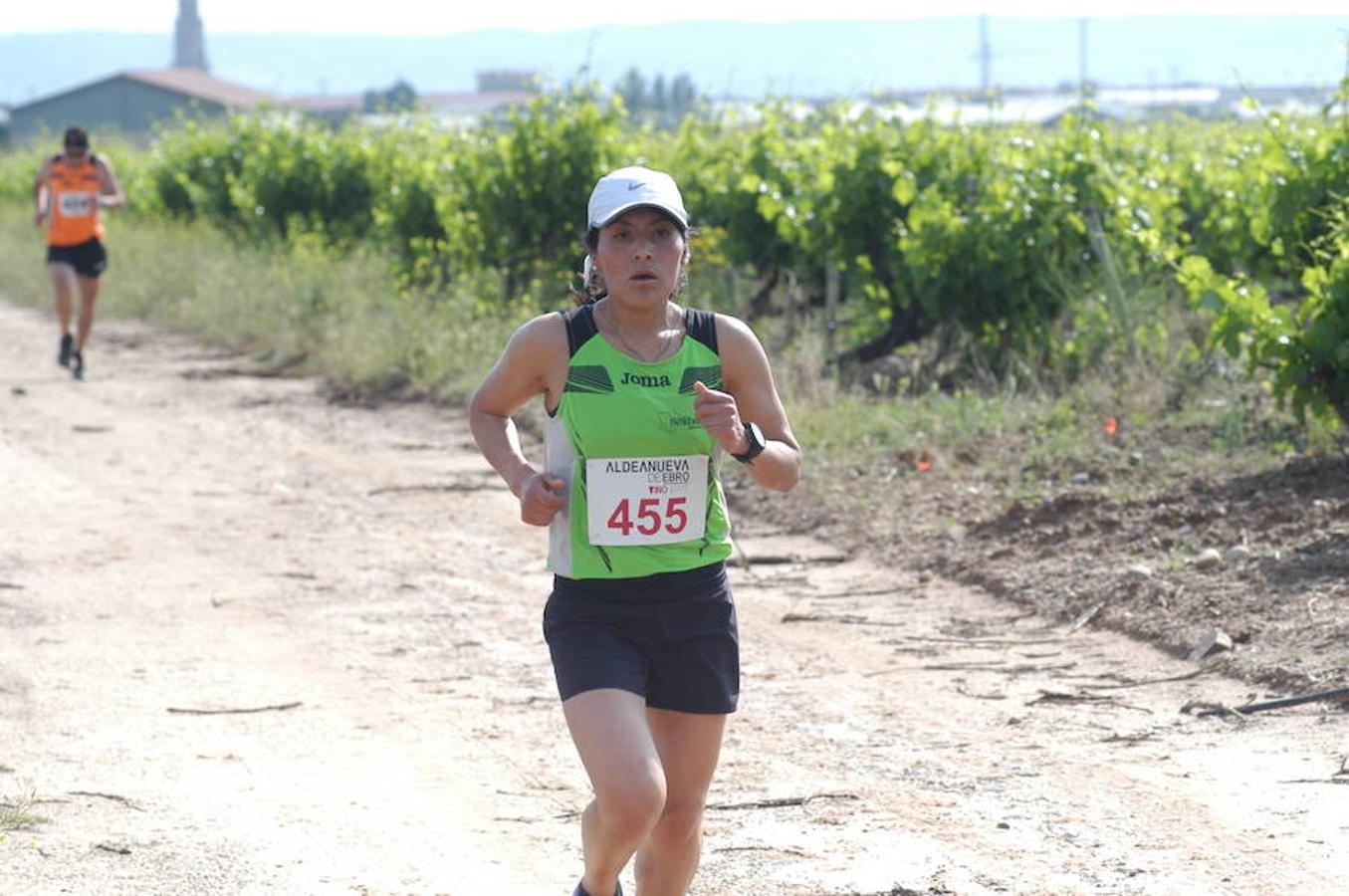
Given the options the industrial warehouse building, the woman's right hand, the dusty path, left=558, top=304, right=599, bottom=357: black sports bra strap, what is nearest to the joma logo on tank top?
left=558, top=304, right=599, bottom=357: black sports bra strap

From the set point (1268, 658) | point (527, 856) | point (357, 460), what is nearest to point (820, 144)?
point (357, 460)

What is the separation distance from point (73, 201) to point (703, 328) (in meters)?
13.4

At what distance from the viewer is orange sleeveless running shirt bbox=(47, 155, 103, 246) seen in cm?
1689

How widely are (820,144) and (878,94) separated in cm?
163

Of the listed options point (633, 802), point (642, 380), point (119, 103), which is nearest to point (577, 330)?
point (642, 380)

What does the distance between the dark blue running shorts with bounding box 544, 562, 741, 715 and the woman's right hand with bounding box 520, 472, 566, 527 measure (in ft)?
0.64

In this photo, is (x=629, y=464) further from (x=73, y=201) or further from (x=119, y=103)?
(x=119, y=103)

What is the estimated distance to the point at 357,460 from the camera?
12898 mm

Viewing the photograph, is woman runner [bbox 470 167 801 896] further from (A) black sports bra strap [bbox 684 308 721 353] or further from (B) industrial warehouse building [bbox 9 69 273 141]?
(B) industrial warehouse building [bbox 9 69 273 141]

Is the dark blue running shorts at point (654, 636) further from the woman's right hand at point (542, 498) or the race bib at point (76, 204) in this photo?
the race bib at point (76, 204)

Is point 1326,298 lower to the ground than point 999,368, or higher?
higher

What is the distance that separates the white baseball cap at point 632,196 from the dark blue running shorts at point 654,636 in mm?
751

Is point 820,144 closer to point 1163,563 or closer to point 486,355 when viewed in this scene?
point 486,355

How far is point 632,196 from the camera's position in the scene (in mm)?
4324
